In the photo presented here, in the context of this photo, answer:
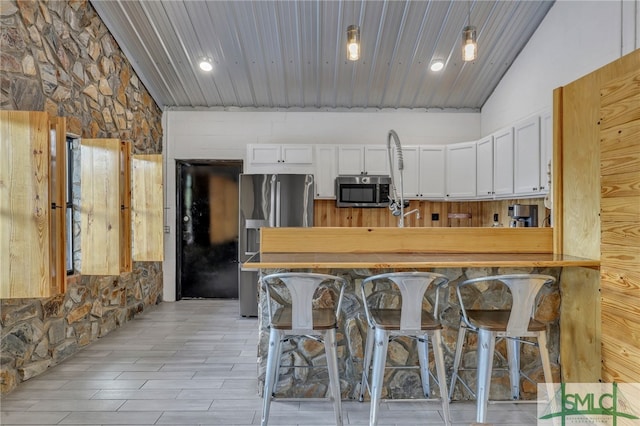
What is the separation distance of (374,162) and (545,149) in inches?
77.6

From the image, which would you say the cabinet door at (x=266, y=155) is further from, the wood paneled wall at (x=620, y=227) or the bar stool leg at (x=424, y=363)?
the wood paneled wall at (x=620, y=227)

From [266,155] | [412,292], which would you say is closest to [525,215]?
[412,292]

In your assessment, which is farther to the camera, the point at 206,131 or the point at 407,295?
the point at 206,131

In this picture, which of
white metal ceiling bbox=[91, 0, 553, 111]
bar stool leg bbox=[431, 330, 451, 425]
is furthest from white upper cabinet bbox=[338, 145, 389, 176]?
bar stool leg bbox=[431, 330, 451, 425]

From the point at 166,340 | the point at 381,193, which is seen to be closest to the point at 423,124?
the point at 381,193

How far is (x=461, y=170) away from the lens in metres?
4.64

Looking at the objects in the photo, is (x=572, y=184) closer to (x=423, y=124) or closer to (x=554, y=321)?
(x=554, y=321)

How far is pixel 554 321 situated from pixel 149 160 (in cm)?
430

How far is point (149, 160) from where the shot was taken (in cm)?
445

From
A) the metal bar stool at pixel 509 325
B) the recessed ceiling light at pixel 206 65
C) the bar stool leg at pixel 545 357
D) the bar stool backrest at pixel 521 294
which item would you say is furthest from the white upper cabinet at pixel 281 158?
the bar stool leg at pixel 545 357

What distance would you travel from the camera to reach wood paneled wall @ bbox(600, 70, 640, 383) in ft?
6.17

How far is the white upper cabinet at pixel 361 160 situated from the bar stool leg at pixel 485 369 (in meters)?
2.96

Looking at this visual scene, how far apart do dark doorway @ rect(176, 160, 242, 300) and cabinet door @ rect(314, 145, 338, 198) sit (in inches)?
46.9

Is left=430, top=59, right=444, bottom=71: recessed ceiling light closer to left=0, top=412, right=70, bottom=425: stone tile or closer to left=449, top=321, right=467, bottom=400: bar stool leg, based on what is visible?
left=449, top=321, right=467, bottom=400: bar stool leg
